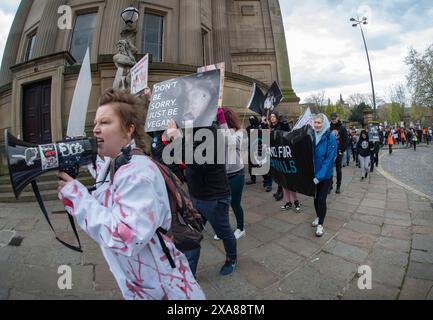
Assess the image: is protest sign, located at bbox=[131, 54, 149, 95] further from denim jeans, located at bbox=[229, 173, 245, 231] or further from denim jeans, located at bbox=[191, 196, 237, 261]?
denim jeans, located at bbox=[191, 196, 237, 261]

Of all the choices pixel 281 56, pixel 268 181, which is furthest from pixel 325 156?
pixel 281 56

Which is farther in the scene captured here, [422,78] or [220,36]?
[422,78]

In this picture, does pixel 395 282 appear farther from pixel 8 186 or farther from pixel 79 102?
pixel 8 186

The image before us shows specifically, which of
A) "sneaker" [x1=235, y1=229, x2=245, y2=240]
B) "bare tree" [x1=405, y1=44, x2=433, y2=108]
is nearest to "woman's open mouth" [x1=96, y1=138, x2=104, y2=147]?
"sneaker" [x1=235, y1=229, x2=245, y2=240]

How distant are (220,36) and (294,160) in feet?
41.4

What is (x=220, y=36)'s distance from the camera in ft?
47.0

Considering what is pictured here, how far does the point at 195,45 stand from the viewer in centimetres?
1220

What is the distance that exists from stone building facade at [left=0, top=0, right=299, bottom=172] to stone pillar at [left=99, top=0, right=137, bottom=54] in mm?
43

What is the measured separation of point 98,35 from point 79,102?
11.7m

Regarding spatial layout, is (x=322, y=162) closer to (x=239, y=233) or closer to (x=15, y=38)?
Result: (x=239, y=233)

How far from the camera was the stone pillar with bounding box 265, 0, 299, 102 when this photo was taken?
670 inches

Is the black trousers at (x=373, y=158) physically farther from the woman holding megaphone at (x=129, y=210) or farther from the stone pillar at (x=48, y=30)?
the stone pillar at (x=48, y=30)

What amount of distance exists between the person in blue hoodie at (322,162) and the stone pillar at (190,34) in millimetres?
9743
